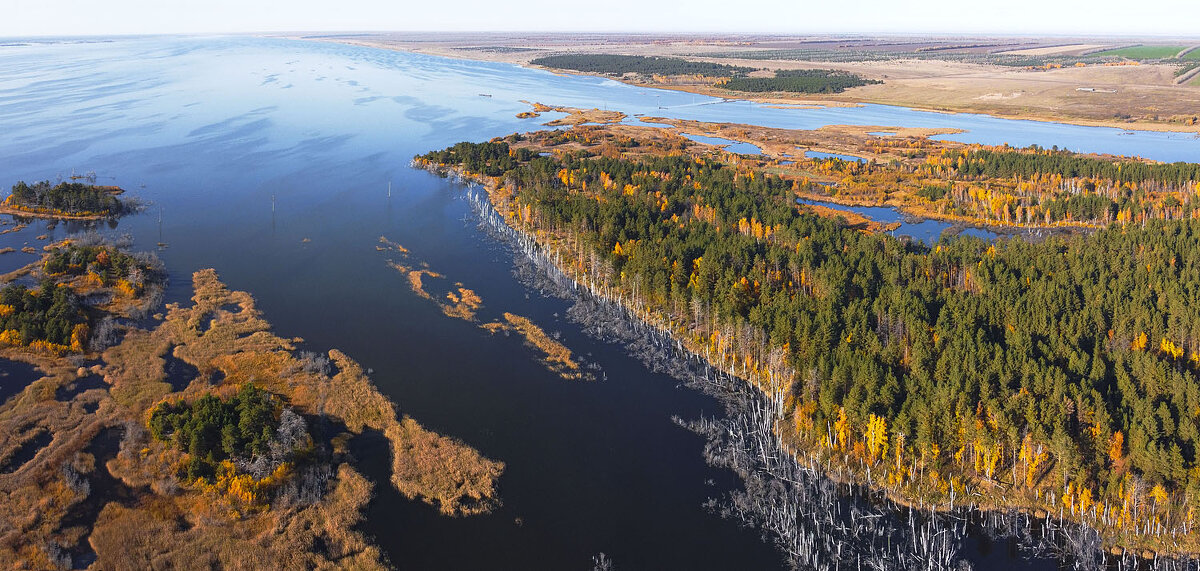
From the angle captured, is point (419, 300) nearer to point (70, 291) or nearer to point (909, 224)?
point (70, 291)

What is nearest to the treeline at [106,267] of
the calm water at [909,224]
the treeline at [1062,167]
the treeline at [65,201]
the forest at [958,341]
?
the treeline at [65,201]

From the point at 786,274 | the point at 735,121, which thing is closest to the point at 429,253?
the point at 786,274

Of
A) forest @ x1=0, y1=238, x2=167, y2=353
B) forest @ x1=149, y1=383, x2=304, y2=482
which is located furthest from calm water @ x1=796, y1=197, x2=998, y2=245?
forest @ x1=0, y1=238, x2=167, y2=353

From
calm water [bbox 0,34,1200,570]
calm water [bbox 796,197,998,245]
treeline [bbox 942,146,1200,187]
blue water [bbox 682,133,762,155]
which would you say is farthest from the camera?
blue water [bbox 682,133,762,155]

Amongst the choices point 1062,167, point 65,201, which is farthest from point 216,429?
point 1062,167

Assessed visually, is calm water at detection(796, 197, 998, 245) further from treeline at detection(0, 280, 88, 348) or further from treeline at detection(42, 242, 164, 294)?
treeline at detection(0, 280, 88, 348)

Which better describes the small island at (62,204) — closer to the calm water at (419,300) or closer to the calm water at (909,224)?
the calm water at (419,300)

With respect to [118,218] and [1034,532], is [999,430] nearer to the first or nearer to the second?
[1034,532]

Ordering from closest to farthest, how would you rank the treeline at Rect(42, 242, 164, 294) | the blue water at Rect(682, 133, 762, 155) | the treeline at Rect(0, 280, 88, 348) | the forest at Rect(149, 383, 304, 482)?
1. the forest at Rect(149, 383, 304, 482)
2. the treeline at Rect(0, 280, 88, 348)
3. the treeline at Rect(42, 242, 164, 294)
4. the blue water at Rect(682, 133, 762, 155)
